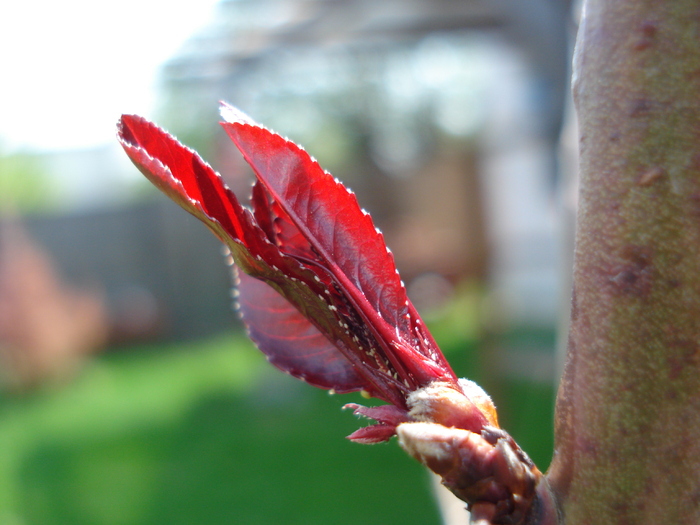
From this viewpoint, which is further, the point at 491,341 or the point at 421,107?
the point at 421,107

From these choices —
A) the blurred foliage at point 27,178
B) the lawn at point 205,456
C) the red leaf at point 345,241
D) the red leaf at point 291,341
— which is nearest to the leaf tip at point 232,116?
the red leaf at point 345,241

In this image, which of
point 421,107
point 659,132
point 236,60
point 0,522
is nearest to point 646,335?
point 659,132

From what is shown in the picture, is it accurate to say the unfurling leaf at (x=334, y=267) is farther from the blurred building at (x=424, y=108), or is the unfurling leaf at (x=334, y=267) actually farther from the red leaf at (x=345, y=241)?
the blurred building at (x=424, y=108)

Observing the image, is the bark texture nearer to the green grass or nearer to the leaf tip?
the leaf tip

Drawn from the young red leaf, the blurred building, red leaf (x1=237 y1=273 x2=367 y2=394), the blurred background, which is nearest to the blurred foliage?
the blurred building

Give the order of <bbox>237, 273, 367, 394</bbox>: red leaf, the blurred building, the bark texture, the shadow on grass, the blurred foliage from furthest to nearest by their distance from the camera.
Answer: the blurred foliage
the blurred building
the shadow on grass
<bbox>237, 273, 367, 394</bbox>: red leaf
the bark texture

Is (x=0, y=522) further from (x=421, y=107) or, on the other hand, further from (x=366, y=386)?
(x=421, y=107)
